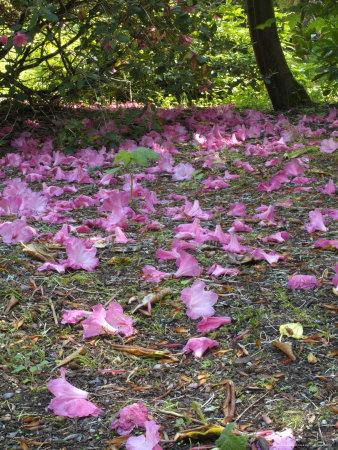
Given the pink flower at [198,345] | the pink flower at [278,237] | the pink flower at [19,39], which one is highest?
the pink flower at [19,39]

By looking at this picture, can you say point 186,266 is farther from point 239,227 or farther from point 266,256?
point 239,227

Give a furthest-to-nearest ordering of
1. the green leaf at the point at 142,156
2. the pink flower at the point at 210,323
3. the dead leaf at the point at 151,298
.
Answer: the green leaf at the point at 142,156 < the dead leaf at the point at 151,298 < the pink flower at the point at 210,323

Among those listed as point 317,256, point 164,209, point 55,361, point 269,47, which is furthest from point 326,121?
point 55,361

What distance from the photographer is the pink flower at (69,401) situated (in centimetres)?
130

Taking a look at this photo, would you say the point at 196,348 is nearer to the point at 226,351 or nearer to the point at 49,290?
the point at 226,351

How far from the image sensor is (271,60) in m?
5.28

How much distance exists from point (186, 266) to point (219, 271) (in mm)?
119

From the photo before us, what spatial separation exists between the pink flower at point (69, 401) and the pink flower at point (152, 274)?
2.10ft

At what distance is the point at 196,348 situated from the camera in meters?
1.53

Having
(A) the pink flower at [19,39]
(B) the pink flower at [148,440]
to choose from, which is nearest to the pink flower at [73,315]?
(B) the pink flower at [148,440]

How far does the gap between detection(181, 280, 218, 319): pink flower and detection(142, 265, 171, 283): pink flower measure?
0.81 feet

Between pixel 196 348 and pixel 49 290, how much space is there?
64 centimetres

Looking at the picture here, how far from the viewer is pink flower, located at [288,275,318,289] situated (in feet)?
5.93

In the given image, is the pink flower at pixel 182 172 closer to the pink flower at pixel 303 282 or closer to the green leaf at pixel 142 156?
the green leaf at pixel 142 156
